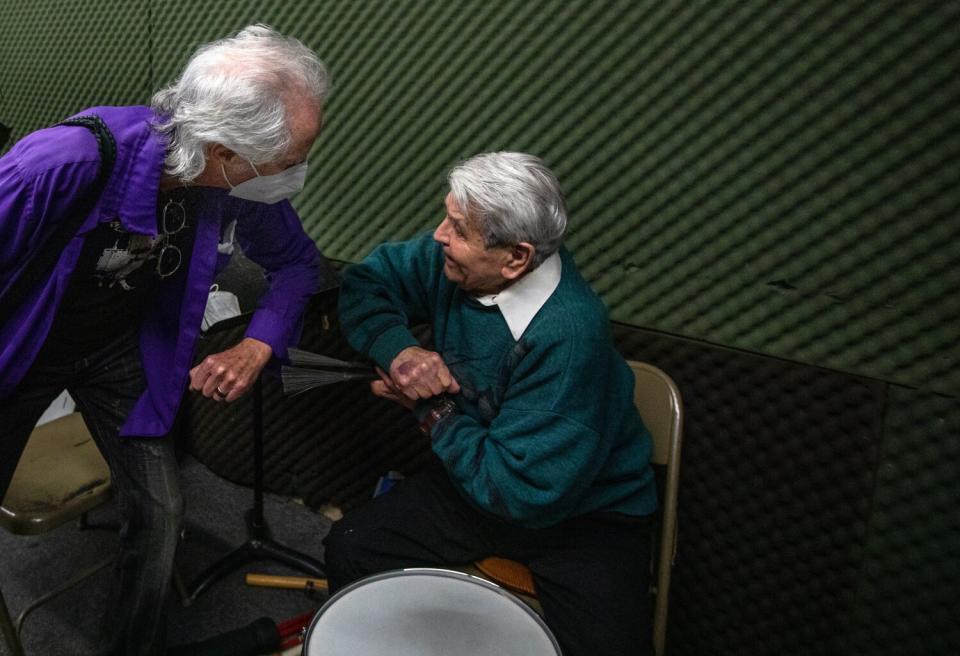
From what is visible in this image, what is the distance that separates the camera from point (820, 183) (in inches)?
57.1

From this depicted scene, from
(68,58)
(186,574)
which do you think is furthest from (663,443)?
(68,58)

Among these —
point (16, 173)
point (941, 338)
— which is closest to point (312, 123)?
point (16, 173)

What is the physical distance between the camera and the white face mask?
4.44 ft

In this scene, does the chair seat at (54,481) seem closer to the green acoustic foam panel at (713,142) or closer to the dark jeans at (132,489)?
the dark jeans at (132,489)

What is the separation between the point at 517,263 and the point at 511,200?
15 centimetres

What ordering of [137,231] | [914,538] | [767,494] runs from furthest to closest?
[767,494]
[914,538]
[137,231]

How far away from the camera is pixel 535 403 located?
1301mm

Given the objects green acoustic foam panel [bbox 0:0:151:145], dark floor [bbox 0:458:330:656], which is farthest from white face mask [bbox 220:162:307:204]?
green acoustic foam panel [bbox 0:0:151:145]

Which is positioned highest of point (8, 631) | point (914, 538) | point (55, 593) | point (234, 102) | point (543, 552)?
point (234, 102)

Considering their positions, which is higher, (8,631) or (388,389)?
(388,389)

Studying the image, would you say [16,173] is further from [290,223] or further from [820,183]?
[820,183]

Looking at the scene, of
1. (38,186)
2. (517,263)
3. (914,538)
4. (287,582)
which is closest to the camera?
(38,186)

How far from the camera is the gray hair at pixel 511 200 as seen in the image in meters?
1.29

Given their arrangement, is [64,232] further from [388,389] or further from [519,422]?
[519,422]
